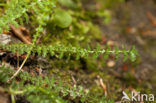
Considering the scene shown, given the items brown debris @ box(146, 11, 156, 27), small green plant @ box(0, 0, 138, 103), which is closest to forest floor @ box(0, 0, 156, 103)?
brown debris @ box(146, 11, 156, 27)

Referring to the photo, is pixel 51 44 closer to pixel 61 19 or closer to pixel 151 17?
pixel 61 19

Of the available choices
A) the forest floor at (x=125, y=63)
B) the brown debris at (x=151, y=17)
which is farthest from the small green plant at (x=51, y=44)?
the brown debris at (x=151, y=17)

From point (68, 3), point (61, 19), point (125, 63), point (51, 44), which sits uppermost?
point (68, 3)

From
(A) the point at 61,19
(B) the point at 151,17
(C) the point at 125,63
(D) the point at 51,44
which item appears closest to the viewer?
(D) the point at 51,44

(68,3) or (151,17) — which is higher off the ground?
(68,3)

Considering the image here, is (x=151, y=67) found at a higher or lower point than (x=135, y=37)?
lower

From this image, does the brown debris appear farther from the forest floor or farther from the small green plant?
the small green plant

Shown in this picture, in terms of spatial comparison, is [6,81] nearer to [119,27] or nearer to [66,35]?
[66,35]

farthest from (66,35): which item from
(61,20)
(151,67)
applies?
(151,67)

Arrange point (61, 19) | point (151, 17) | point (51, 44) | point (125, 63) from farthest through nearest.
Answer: point (151, 17) → point (125, 63) → point (61, 19) → point (51, 44)

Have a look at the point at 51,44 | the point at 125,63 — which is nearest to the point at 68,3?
the point at 51,44

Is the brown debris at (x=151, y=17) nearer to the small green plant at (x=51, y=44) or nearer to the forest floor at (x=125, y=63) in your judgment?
the forest floor at (x=125, y=63)
